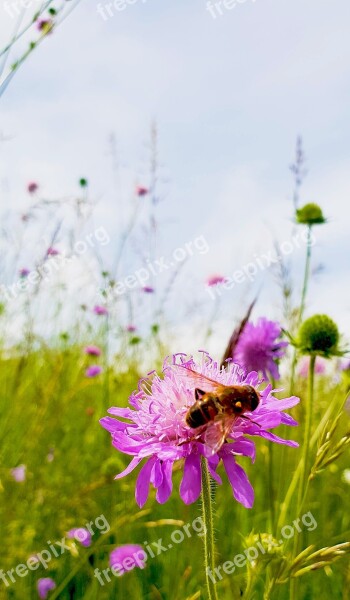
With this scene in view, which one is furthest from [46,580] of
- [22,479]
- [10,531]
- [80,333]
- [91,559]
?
[80,333]

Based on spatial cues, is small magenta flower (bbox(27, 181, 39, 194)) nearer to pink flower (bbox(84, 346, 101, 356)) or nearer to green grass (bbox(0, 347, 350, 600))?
pink flower (bbox(84, 346, 101, 356))

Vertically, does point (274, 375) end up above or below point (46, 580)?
above

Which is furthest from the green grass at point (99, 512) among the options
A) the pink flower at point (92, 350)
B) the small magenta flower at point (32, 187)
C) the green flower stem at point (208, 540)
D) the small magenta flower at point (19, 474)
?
the small magenta flower at point (32, 187)

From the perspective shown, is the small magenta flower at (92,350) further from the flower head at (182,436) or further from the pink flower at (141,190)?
the flower head at (182,436)

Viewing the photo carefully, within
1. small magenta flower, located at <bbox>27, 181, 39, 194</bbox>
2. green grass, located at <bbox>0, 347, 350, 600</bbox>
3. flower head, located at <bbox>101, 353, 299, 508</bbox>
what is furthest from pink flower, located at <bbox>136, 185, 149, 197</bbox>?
flower head, located at <bbox>101, 353, 299, 508</bbox>

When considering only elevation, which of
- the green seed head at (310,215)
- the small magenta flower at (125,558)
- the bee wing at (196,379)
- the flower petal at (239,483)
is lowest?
the small magenta flower at (125,558)

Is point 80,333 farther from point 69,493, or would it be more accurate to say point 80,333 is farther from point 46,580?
point 46,580
